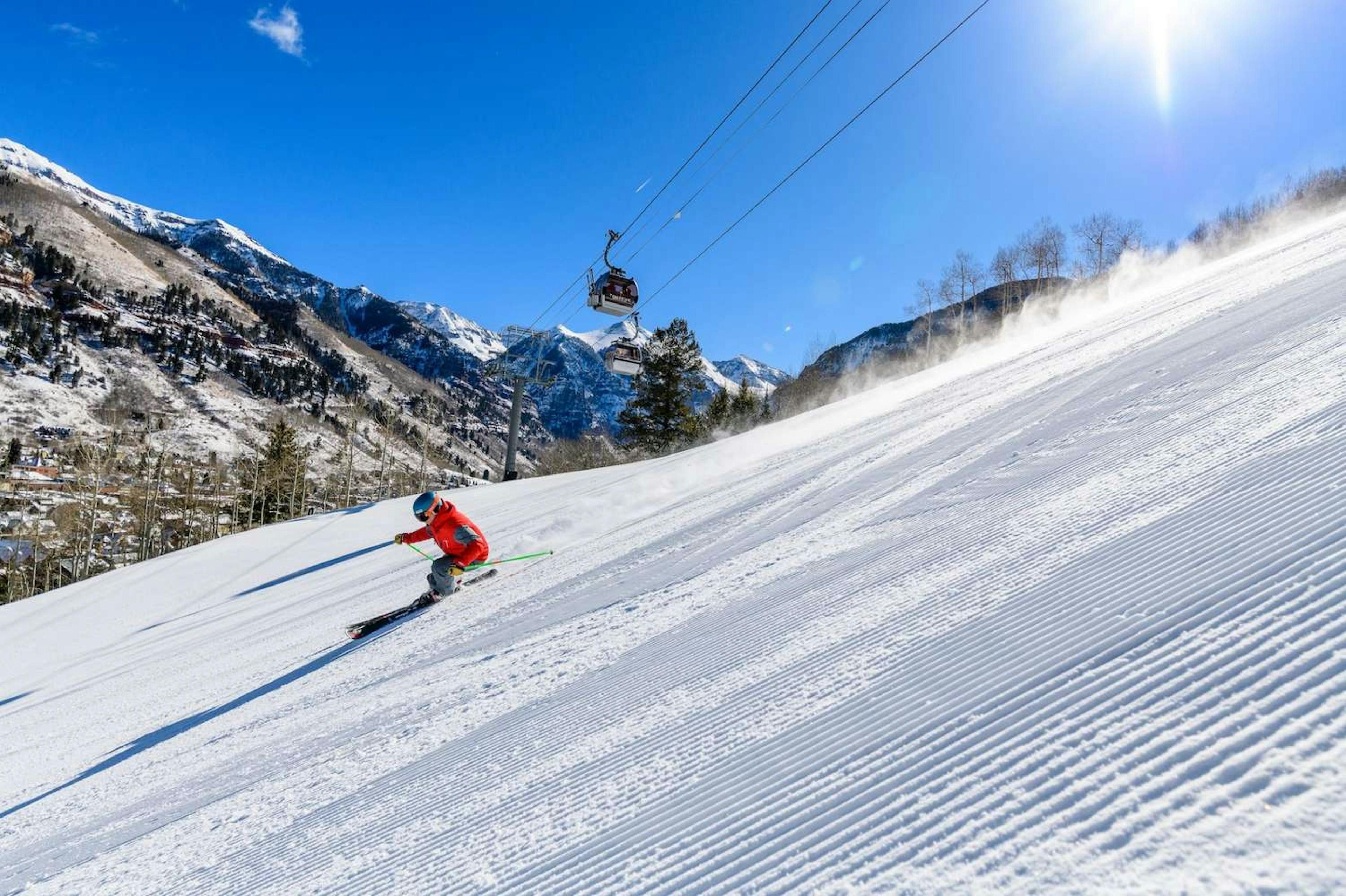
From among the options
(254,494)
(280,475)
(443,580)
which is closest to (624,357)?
(443,580)

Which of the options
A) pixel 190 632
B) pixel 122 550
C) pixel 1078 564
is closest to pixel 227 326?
pixel 122 550

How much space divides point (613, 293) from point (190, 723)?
1422 cm

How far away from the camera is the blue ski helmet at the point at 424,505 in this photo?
313 inches

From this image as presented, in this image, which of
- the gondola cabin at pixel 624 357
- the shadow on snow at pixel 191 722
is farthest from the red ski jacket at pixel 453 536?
the gondola cabin at pixel 624 357

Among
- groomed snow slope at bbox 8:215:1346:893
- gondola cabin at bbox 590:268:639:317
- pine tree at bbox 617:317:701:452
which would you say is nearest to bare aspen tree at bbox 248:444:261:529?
pine tree at bbox 617:317:701:452

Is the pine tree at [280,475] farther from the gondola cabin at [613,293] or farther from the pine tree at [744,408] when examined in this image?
the gondola cabin at [613,293]

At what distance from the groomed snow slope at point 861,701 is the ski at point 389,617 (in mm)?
303

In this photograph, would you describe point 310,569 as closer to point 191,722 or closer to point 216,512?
point 191,722

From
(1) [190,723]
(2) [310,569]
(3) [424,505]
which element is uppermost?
(3) [424,505]

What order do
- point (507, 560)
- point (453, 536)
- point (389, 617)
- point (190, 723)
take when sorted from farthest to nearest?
point (507, 560) → point (453, 536) → point (389, 617) → point (190, 723)

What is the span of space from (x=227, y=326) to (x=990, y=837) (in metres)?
231

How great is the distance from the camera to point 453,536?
326 inches

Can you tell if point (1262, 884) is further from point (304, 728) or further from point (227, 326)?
point (227, 326)

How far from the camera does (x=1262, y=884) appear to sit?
Result: 1.34m
